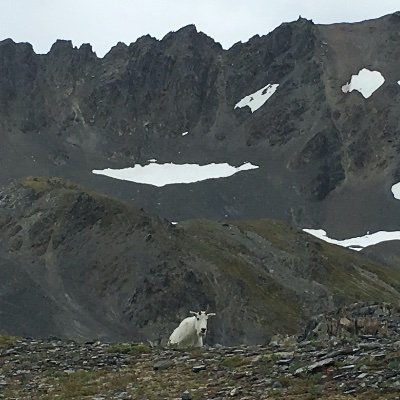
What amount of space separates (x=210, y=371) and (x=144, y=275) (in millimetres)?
105317

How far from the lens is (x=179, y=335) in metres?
32.2

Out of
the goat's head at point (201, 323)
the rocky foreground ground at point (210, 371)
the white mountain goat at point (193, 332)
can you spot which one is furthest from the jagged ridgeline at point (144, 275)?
the rocky foreground ground at point (210, 371)

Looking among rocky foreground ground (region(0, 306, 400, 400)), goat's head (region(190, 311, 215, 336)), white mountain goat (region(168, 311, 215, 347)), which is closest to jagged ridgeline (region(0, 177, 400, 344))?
white mountain goat (region(168, 311, 215, 347))

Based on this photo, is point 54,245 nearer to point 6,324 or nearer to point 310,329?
point 6,324

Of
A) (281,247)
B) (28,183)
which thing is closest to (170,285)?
(281,247)

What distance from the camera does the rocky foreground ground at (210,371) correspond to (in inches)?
615

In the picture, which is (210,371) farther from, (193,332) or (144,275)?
(144,275)

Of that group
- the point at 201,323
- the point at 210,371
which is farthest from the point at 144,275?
the point at 210,371

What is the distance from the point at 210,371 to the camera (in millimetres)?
20234

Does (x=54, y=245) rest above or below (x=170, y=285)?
above

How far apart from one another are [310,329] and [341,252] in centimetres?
15245

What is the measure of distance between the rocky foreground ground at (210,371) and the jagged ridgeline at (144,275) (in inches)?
→ 3054

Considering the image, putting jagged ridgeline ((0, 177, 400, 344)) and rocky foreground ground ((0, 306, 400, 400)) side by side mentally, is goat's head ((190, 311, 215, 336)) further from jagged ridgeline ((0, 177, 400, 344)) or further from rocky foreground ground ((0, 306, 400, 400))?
jagged ridgeline ((0, 177, 400, 344))

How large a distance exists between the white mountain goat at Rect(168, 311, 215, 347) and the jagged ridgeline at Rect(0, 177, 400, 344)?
7203 cm
